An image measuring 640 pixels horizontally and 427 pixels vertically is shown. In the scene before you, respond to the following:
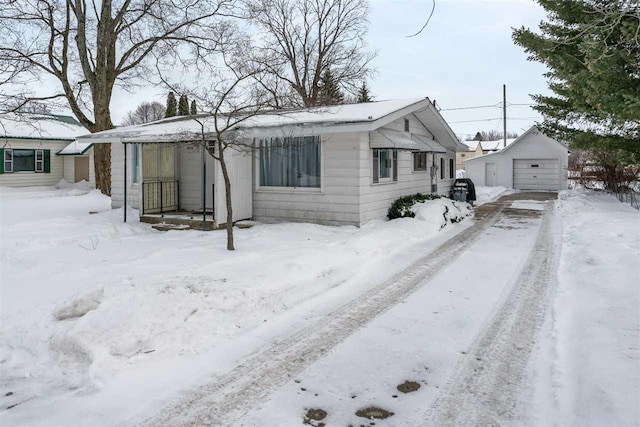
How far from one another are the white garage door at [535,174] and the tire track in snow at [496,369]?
2439 centimetres

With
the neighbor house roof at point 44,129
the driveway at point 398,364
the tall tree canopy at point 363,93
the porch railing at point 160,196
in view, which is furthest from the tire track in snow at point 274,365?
the tall tree canopy at point 363,93

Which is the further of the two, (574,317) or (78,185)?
(78,185)

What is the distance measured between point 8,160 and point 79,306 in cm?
2257

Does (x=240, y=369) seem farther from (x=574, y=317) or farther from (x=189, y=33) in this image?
(x=189, y=33)

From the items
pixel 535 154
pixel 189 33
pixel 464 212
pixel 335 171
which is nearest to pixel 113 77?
pixel 189 33

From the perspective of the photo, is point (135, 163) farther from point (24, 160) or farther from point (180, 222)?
point (24, 160)

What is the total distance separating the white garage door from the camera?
27781mm

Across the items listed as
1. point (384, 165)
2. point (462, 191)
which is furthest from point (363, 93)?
point (384, 165)

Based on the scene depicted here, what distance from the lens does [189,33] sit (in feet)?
68.0

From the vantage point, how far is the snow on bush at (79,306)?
4633 millimetres

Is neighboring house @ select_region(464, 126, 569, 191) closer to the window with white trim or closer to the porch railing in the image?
the window with white trim

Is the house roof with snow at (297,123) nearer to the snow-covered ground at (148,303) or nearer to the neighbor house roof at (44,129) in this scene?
the snow-covered ground at (148,303)

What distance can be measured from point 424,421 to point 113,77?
2098 cm

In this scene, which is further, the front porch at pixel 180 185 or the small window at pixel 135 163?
the small window at pixel 135 163
